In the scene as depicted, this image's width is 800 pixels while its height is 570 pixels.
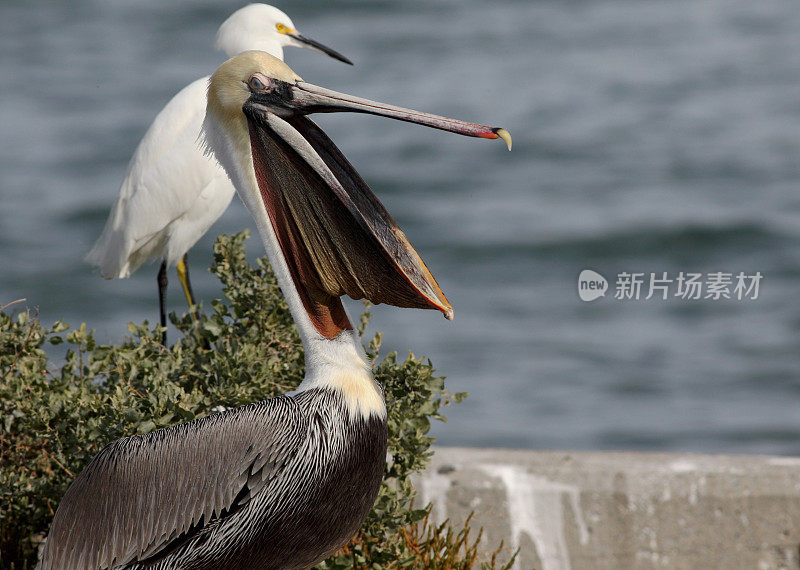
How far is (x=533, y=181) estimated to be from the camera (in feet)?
47.7

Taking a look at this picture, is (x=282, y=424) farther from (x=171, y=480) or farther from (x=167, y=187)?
(x=167, y=187)

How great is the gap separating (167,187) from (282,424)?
3.03 metres

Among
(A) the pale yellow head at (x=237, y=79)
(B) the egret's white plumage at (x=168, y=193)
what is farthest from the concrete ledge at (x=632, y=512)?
(B) the egret's white plumage at (x=168, y=193)

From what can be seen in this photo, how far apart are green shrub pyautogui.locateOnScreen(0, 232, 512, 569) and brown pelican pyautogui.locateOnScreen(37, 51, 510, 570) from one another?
1.75ft

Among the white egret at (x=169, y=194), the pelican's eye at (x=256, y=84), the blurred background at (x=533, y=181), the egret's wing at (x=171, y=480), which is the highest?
the blurred background at (x=533, y=181)

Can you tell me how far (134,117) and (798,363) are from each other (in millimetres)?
9260

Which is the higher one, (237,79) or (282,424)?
(237,79)

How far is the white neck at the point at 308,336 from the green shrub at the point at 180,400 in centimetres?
64

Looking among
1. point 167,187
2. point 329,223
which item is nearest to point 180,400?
point 329,223

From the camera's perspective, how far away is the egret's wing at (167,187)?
231 inches

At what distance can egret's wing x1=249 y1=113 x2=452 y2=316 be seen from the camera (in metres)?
3.10

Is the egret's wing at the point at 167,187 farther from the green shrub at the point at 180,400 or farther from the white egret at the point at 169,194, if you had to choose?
the green shrub at the point at 180,400

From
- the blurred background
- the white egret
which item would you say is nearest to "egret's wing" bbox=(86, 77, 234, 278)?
the white egret

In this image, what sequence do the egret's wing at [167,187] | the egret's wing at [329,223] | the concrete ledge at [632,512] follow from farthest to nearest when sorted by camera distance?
1. the egret's wing at [167,187]
2. the concrete ledge at [632,512]
3. the egret's wing at [329,223]
